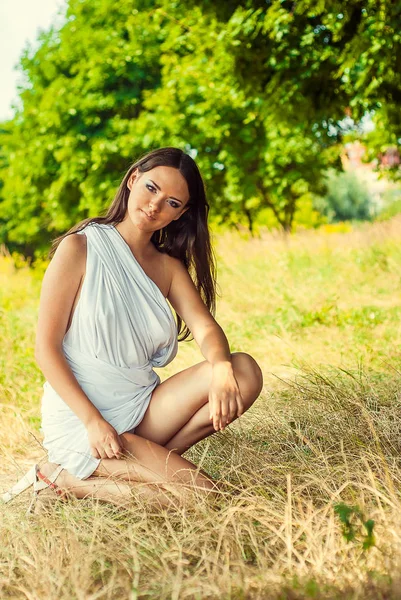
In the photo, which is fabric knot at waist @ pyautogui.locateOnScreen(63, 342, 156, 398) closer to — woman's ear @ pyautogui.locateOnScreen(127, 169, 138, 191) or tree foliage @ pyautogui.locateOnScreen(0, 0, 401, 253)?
woman's ear @ pyautogui.locateOnScreen(127, 169, 138, 191)

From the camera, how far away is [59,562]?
2.46 meters

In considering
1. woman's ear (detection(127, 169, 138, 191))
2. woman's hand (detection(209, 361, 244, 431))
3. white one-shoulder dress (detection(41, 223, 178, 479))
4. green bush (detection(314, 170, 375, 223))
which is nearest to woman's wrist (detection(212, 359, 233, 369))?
woman's hand (detection(209, 361, 244, 431))

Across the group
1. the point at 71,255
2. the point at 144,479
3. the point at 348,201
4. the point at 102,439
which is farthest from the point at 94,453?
the point at 348,201

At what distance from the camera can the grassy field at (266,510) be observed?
7.43ft

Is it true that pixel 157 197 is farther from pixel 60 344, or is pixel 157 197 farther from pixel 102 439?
pixel 102 439

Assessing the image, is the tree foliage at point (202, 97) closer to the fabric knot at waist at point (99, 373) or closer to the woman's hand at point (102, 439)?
the fabric knot at waist at point (99, 373)

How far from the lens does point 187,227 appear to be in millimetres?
3566

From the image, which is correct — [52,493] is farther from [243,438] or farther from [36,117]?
[36,117]

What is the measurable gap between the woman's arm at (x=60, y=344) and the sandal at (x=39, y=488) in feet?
0.97

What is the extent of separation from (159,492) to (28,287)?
9.90 metres

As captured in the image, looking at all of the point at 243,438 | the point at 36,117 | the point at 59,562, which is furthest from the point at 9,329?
the point at 36,117

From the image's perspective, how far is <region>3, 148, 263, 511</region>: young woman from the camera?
3086mm

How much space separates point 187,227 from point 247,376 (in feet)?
2.62

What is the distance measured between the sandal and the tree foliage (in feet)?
16.5
